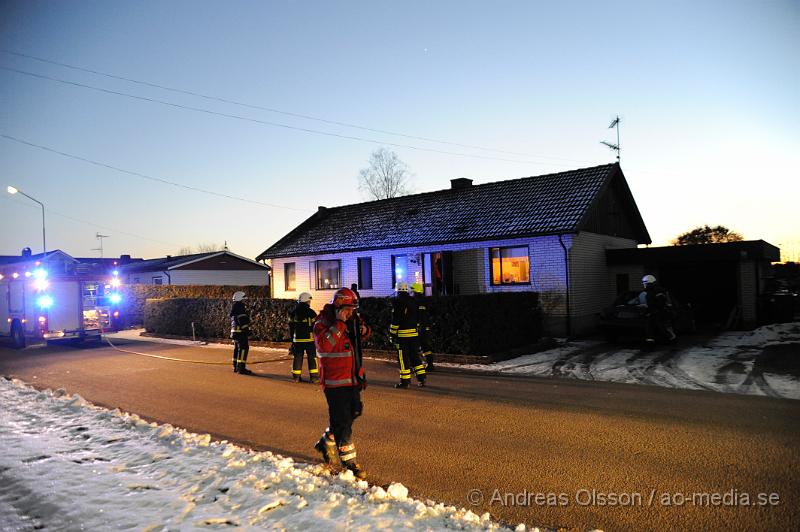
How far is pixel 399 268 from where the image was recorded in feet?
73.7

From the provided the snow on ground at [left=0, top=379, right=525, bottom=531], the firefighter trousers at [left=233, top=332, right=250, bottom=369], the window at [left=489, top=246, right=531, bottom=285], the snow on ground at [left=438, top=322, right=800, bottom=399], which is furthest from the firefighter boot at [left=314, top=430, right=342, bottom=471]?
the window at [left=489, top=246, right=531, bottom=285]

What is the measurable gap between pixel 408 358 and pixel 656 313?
7.74m

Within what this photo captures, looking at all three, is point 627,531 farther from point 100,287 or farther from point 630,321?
point 100,287

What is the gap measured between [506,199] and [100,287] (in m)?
16.5

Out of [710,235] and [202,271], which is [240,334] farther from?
[710,235]

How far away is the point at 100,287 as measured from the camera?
2038cm

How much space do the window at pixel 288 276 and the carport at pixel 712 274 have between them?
50.6 feet

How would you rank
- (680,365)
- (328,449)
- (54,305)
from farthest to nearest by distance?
1. (54,305)
2. (680,365)
3. (328,449)

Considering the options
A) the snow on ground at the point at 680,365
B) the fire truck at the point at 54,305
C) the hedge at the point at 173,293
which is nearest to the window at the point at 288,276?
the hedge at the point at 173,293

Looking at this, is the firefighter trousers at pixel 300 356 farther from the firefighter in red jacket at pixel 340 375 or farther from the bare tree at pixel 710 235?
the bare tree at pixel 710 235

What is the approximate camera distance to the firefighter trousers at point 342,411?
5.41 metres

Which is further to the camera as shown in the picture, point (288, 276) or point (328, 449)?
point (288, 276)

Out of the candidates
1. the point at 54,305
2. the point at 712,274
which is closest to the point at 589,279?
the point at 712,274

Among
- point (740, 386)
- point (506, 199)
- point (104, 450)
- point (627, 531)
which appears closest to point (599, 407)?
point (740, 386)
